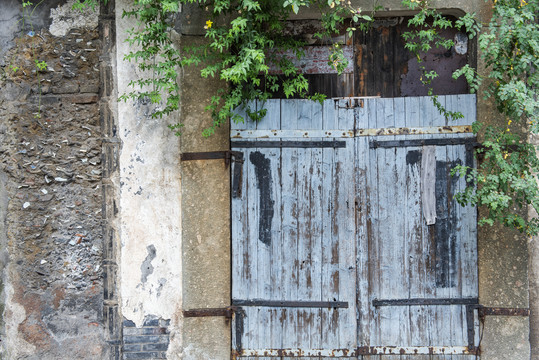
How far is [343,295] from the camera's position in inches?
141

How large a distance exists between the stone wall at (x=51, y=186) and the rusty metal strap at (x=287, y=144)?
3.69 ft

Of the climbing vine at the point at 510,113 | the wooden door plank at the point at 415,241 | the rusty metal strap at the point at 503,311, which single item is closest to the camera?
the climbing vine at the point at 510,113

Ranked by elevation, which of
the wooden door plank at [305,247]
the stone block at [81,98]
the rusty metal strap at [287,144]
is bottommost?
the wooden door plank at [305,247]

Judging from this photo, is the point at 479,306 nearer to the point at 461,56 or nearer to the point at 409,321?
the point at 409,321

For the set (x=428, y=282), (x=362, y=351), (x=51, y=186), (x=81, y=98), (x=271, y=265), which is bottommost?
(x=362, y=351)

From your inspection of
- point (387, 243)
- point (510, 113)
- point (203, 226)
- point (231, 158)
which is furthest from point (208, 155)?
point (510, 113)

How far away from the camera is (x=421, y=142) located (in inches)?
140

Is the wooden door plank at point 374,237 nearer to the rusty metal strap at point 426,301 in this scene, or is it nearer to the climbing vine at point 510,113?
the rusty metal strap at point 426,301

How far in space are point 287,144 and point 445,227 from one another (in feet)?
4.52

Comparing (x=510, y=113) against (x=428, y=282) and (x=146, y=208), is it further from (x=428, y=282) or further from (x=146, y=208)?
(x=146, y=208)

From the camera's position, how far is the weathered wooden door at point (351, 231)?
11.6ft

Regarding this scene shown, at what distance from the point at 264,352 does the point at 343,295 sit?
759 millimetres

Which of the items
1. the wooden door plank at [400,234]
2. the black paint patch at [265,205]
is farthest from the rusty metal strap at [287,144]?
the wooden door plank at [400,234]

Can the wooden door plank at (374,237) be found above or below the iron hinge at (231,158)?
below
